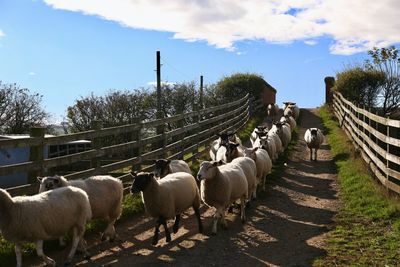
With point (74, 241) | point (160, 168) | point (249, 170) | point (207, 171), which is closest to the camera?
point (74, 241)

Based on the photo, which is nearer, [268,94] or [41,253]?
[41,253]

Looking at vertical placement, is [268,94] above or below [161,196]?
above

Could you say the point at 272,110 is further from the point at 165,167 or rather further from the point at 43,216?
the point at 43,216

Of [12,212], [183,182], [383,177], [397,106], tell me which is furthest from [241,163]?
[397,106]

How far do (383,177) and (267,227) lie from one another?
3.84 meters

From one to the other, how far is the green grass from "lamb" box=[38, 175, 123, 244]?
350 centimetres

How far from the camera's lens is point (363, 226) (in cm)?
845

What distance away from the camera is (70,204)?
6754mm

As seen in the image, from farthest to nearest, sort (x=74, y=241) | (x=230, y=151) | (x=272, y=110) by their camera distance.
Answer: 1. (x=272, y=110)
2. (x=230, y=151)
3. (x=74, y=241)

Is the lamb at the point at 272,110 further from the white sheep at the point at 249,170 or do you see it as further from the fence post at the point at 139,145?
the white sheep at the point at 249,170

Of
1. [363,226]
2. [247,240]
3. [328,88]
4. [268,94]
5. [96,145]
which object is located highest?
[328,88]

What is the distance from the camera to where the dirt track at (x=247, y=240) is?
279 inches

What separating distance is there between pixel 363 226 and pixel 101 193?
4.68 meters

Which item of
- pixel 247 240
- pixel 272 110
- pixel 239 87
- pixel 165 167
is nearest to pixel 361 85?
pixel 272 110
